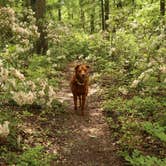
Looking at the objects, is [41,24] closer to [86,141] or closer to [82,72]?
[82,72]

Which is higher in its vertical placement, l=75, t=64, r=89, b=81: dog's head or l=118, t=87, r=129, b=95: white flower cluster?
l=75, t=64, r=89, b=81: dog's head

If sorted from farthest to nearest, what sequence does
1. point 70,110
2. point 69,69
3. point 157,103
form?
point 69,69 < point 70,110 < point 157,103

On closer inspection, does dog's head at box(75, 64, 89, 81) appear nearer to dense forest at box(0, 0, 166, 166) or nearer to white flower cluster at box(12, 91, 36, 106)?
dense forest at box(0, 0, 166, 166)

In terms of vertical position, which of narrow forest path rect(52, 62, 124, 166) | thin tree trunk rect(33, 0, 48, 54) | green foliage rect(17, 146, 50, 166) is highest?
thin tree trunk rect(33, 0, 48, 54)

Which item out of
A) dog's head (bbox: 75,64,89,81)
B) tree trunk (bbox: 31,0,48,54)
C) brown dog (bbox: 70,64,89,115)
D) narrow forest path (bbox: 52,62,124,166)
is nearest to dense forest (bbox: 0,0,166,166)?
narrow forest path (bbox: 52,62,124,166)

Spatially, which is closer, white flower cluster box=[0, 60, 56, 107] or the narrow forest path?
the narrow forest path

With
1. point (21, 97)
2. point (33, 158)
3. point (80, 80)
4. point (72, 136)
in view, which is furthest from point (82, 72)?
point (33, 158)

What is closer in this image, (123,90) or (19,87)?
(19,87)

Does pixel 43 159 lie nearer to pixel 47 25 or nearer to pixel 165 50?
pixel 165 50

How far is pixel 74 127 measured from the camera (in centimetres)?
900

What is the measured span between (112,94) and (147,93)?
136 centimetres

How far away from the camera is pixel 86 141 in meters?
8.10

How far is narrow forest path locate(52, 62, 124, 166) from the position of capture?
707 cm

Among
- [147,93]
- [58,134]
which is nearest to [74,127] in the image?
[58,134]
